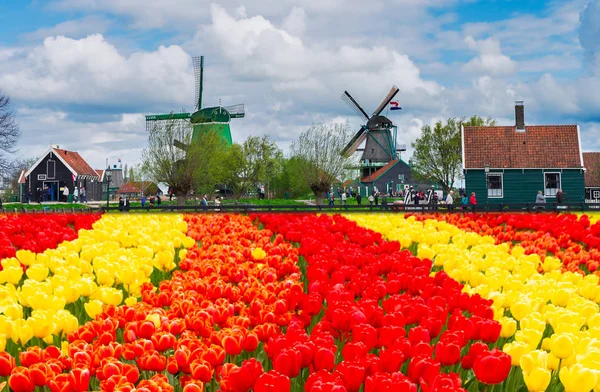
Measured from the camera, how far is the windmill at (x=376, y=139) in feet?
230

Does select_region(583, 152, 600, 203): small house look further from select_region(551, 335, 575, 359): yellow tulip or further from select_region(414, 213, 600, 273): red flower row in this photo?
select_region(551, 335, 575, 359): yellow tulip

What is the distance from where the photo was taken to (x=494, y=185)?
4141 centimetres

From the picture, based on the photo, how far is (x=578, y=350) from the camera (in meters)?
3.88

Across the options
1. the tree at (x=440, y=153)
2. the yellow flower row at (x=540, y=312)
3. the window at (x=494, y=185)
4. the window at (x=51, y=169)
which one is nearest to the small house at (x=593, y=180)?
the tree at (x=440, y=153)

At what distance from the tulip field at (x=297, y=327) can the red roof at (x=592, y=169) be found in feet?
218

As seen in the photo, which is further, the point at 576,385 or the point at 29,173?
the point at 29,173

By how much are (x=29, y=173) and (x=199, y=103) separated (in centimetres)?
1926

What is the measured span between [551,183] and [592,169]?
33767mm

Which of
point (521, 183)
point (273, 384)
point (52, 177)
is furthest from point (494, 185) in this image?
point (52, 177)

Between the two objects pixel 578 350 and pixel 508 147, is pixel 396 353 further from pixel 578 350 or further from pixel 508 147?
pixel 508 147

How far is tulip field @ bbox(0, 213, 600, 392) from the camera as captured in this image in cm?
335

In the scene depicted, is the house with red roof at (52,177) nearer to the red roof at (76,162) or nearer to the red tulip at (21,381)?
the red roof at (76,162)

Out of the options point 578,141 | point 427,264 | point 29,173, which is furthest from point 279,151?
point 427,264

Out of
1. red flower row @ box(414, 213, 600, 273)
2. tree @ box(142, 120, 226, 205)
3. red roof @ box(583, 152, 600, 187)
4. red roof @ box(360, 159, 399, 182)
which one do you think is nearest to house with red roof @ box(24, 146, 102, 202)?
tree @ box(142, 120, 226, 205)
